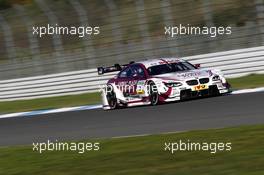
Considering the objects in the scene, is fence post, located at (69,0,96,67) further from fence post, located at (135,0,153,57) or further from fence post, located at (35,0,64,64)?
fence post, located at (135,0,153,57)

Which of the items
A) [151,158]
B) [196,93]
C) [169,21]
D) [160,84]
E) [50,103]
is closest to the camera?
[151,158]

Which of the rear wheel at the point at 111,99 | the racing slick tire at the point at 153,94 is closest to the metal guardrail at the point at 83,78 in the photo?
the rear wheel at the point at 111,99

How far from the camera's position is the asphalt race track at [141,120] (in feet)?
35.9

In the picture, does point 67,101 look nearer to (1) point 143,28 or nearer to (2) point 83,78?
(2) point 83,78

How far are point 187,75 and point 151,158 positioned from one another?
6688mm

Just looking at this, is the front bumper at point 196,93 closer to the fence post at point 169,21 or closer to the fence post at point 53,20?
the fence post at point 169,21

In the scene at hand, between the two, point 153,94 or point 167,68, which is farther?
point 167,68

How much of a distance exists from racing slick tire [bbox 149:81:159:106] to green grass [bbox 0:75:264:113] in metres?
2.86

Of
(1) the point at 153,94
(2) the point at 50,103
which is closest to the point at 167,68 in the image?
(1) the point at 153,94

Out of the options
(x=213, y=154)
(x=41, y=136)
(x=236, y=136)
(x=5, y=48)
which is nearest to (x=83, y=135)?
(x=41, y=136)

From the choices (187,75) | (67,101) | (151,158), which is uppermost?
(187,75)

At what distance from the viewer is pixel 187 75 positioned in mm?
14609

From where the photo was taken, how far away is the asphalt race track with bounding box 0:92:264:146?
10.9 meters

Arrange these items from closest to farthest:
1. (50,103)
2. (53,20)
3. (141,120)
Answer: (141,120), (50,103), (53,20)
